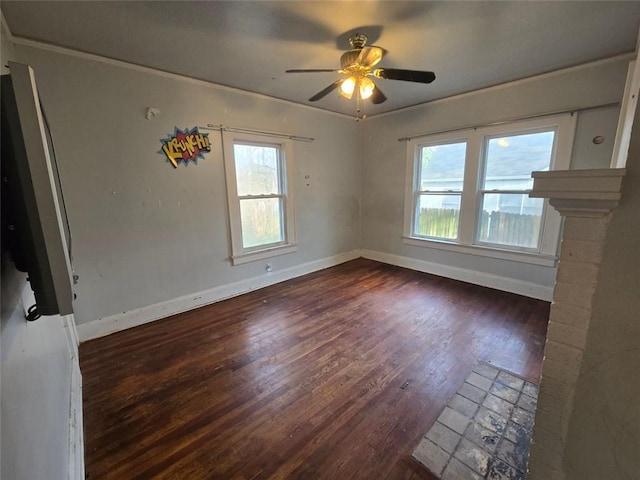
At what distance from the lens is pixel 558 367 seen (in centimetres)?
96

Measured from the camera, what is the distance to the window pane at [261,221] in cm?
350

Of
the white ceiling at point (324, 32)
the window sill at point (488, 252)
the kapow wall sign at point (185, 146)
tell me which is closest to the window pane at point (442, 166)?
the window sill at point (488, 252)

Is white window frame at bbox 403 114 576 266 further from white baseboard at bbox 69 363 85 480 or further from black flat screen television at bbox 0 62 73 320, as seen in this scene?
white baseboard at bbox 69 363 85 480

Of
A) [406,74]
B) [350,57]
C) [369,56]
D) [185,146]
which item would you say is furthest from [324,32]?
[185,146]

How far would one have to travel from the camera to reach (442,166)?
3859mm

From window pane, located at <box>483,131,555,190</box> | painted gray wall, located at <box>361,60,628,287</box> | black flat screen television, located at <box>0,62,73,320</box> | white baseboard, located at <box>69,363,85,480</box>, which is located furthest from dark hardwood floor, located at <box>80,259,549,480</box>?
window pane, located at <box>483,131,555,190</box>

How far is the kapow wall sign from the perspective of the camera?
2.74 meters

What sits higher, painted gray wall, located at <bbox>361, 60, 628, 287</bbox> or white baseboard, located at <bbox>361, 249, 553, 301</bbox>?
painted gray wall, located at <bbox>361, 60, 628, 287</bbox>

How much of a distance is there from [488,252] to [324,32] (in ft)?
10.3

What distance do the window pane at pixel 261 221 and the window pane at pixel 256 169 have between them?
139 mm

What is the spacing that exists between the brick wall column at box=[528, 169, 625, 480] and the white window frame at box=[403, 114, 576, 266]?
267cm

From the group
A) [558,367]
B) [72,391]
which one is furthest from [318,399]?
[72,391]

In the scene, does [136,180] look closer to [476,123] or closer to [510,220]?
[476,123]

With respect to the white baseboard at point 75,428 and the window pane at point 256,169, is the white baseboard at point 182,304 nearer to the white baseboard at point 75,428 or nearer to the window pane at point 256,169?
the white baseboard at point 75,428
